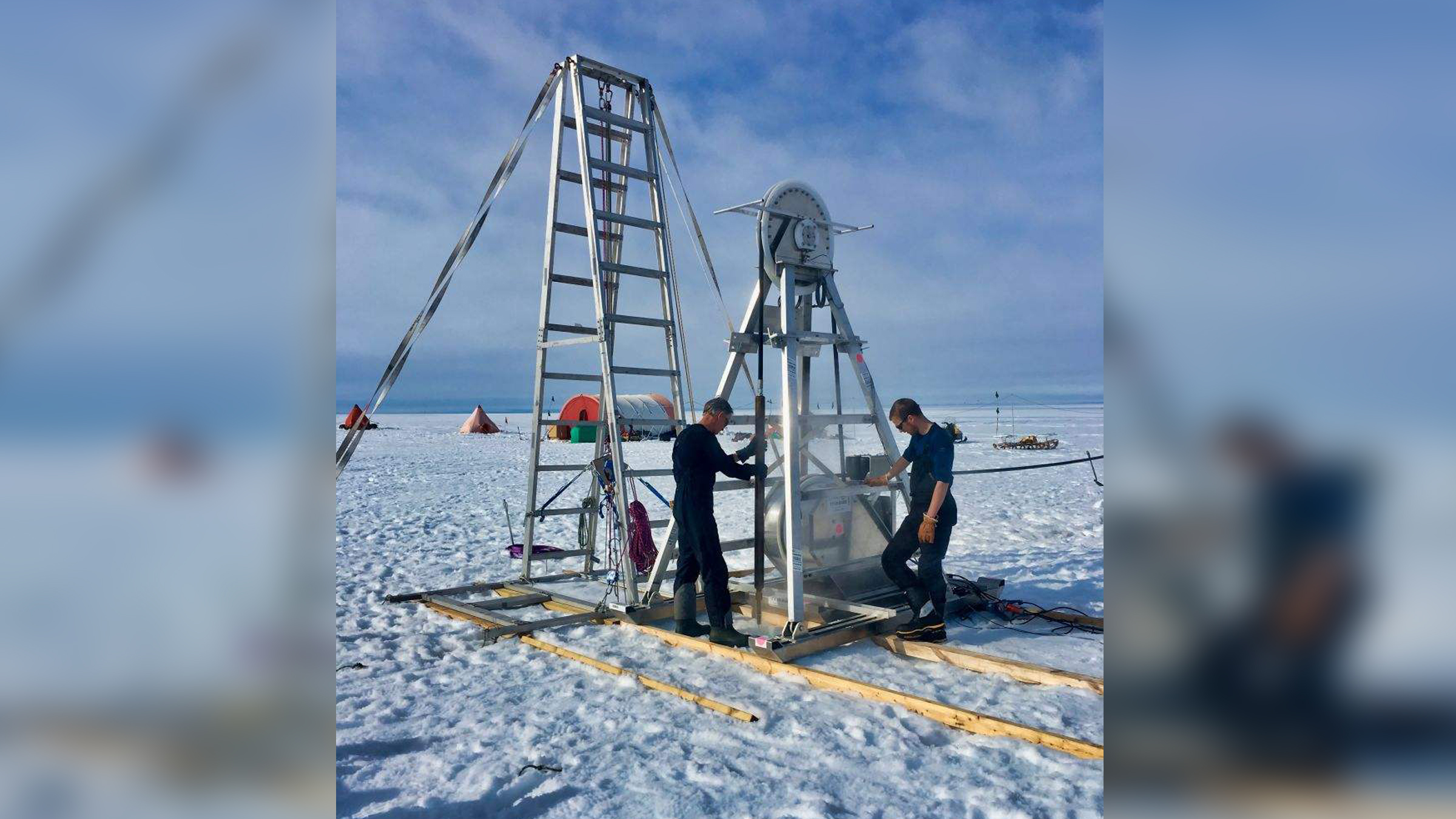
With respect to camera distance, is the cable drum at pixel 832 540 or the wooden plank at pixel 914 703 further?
the cable drum at pixel 832 540

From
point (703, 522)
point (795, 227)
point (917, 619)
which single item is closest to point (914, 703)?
point (917, 619)

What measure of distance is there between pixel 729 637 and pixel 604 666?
1.05m

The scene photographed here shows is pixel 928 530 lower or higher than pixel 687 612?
higher

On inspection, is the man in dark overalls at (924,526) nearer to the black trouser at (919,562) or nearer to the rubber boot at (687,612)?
the black trouser at (919,562)

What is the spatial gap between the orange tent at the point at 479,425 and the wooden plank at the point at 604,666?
44658 mm

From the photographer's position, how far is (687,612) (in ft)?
23.0

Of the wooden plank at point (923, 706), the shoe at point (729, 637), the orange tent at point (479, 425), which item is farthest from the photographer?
the orange tent at point (479, 425)

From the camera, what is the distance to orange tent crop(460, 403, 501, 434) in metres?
51.4

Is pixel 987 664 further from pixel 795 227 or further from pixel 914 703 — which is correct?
pixel 795 227

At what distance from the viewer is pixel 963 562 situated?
10414mm

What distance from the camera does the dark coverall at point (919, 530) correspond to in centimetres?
684

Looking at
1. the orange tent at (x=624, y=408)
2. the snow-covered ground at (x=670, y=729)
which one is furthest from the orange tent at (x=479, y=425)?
the snow-covered ground at (x=670, y=729)
